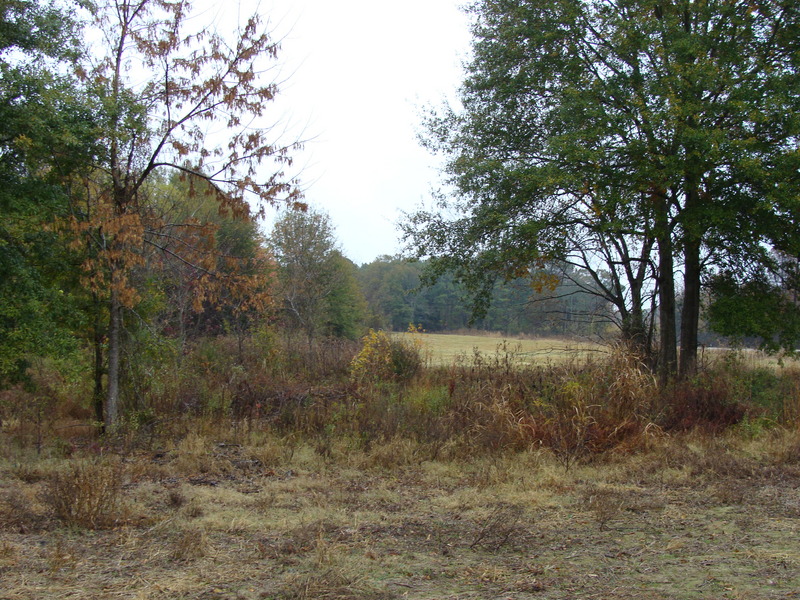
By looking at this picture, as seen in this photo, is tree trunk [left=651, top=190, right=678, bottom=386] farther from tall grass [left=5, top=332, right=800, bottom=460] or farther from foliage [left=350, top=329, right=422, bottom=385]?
foliage [left=350, top=329, right=422, bottom=385]

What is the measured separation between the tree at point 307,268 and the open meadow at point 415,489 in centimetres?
939

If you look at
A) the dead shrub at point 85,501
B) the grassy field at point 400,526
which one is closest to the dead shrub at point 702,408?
the grassy field at point 400,526

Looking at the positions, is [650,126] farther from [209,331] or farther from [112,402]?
[209,331]

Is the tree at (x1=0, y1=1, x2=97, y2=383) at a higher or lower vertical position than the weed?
higher

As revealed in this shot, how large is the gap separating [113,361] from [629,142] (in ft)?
31.4

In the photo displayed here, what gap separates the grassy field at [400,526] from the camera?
13.3ft

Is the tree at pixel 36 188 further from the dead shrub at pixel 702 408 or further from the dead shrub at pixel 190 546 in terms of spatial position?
the dead shrub at pixel 702 408

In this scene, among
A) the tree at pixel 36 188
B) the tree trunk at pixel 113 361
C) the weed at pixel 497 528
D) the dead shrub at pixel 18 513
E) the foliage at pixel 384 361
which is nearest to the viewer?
the weed at pixel 497 528

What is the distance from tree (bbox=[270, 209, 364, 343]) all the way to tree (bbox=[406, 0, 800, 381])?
850 centimetres

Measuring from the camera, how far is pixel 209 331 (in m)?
21.7

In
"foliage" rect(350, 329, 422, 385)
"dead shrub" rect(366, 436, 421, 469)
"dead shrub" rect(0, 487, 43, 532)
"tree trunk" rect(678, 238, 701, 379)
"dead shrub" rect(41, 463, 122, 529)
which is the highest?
"tree trunk" rect(678, 238, 701, 379)

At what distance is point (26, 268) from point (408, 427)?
570cm

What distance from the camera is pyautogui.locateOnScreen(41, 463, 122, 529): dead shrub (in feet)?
17.4

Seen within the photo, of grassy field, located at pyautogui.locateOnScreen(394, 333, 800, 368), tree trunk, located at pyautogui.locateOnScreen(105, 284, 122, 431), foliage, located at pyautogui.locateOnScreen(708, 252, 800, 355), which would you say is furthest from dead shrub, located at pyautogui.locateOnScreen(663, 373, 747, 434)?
tree trunk, located at pyautogui.locateOnScreen(105, 284, 122, 431)
